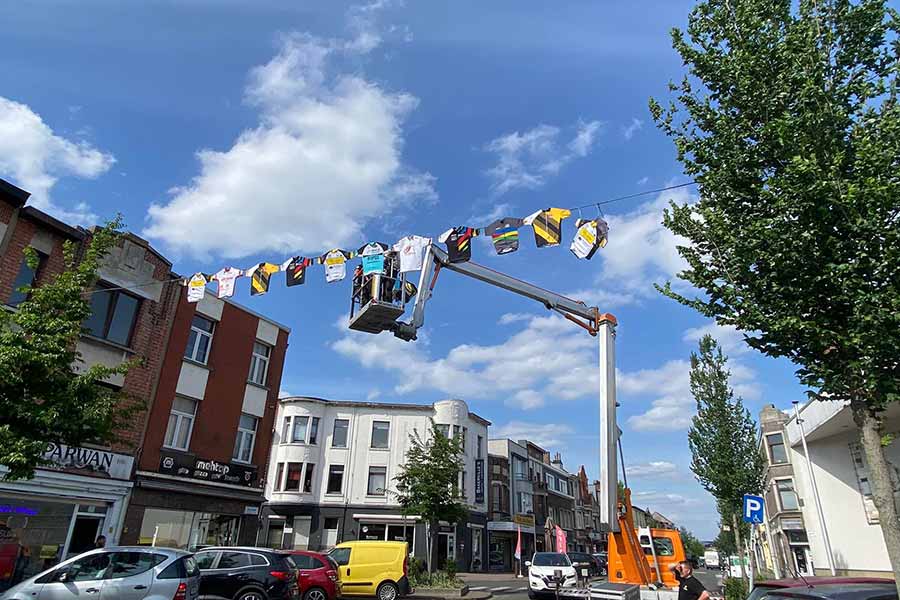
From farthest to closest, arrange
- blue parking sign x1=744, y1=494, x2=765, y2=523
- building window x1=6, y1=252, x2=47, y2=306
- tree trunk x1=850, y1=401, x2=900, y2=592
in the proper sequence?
1. building window x1=6, y1=252, x2=47, y2=306
2. blue parking sign x1=744, y1=494, x2=765, y2=523
3. tree trunk x1=850, y1=401, x2=900, y2=592

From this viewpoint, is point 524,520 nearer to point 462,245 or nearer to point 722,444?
point 722,444

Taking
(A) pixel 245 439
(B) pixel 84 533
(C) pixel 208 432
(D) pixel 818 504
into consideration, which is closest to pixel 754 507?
(D) pixel 818 504

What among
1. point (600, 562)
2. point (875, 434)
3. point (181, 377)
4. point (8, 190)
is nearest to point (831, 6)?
point (875, 434)

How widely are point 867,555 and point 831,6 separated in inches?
807

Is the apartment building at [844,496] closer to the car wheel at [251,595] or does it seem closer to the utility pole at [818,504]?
the utility pole at [818,504]

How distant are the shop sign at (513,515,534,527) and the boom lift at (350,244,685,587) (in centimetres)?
3328

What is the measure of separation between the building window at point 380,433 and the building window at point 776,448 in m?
28.3

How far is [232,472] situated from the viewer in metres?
20.5

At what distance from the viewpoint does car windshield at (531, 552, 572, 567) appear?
67.3 feet

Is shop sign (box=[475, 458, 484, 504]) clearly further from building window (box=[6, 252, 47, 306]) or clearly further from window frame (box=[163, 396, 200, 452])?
building window (box=[6, 252, 47, 306])

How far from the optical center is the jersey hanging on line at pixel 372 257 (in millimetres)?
12039

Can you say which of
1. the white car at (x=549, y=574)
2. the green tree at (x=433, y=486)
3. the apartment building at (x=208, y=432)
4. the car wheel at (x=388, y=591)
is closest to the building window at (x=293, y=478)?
the green tree at (x=433, y=486)

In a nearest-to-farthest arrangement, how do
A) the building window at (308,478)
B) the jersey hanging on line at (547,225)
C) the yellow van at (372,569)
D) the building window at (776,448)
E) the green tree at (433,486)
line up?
the jersey hanging on line at (547,225)
the yellow van at (372,569)
the green tree at (433,486)
the building window at (308,478)
the building window at (776,448)

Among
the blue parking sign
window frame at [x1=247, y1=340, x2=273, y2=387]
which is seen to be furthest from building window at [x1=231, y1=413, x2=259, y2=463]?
the blue parking sign
